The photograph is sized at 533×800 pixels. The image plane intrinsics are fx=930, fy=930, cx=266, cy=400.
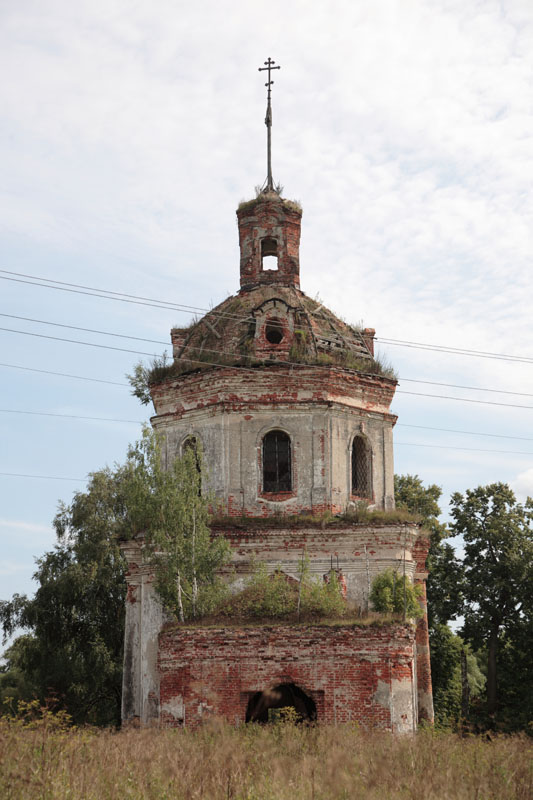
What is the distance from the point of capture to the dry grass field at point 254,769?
9094mm

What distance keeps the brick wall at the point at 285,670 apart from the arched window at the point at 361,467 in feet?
15.2

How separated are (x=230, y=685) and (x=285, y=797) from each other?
22.6 feet

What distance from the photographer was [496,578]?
2780 centimetres

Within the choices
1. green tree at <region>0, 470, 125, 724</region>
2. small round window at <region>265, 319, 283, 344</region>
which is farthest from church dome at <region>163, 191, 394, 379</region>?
green tree at <region>0, 470, 125, 724</region>

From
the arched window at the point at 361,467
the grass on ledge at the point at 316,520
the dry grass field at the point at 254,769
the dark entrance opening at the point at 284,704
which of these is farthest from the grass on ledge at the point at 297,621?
the dry grass field at the point at 254,769

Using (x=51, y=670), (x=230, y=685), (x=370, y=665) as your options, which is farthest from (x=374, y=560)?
(x=51, y=670)

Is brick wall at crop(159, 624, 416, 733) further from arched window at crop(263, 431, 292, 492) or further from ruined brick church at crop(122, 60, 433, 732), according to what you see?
arched window at crop(263, 431, 292, 492)

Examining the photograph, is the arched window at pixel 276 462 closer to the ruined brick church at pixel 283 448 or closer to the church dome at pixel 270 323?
the ruined brick church at pixel 283 448

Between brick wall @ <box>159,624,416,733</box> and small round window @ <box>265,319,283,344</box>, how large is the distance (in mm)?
7307

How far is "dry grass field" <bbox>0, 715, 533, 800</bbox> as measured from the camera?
9.09m

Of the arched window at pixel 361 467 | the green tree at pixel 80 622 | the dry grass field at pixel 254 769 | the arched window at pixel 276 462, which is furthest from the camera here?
the green tree at pixel 80 622

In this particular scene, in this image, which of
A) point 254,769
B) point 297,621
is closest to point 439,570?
point 297,621

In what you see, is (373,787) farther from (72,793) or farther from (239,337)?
(239,337)

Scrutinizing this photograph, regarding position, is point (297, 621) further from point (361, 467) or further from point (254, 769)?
point (254, 769)
